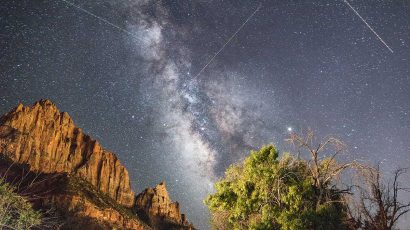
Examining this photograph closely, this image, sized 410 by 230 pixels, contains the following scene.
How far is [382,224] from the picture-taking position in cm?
1354

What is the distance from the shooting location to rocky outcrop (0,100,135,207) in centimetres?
15729

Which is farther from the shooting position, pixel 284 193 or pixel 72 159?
pixel 72 159

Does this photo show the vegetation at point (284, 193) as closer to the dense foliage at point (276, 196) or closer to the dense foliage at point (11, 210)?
the dense foliage at point (276, 196)

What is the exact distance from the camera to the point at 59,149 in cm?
17538

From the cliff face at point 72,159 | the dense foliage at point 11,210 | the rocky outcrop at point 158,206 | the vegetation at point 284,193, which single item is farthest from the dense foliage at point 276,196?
the rocky outcrop at point 158,206

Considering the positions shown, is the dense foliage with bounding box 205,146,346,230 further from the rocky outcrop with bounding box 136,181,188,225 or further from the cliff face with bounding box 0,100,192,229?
the rocky outcrop with bounding box 136,181,188,225

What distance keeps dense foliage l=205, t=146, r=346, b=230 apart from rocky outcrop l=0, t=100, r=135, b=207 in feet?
470

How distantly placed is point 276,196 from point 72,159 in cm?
17124

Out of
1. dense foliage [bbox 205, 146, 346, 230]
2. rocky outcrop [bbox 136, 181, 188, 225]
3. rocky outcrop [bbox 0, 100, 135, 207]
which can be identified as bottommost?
dense foliage [bbox 205, 146, 346, 230]

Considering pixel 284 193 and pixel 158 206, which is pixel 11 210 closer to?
pixel 284 193

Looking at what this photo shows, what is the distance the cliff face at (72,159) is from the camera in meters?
152

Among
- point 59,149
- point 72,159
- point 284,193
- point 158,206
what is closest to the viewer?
point 284,193

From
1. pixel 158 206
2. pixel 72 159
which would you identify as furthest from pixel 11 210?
pixel 158 206

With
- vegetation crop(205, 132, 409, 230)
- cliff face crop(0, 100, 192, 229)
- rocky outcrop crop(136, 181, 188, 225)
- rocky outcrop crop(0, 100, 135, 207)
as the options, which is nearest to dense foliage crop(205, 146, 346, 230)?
vegetation crop(205, 132, 409, 230)
